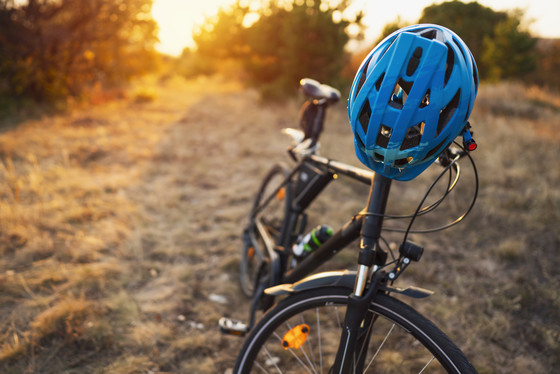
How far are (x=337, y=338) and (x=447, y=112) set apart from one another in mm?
1965

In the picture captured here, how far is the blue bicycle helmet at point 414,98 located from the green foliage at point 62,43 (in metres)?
10.0

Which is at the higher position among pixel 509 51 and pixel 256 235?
pixel 509 51

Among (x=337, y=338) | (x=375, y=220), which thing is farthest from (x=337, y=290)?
(x=337, y=338)

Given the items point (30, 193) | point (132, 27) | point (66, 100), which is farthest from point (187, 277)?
point (132, 27)

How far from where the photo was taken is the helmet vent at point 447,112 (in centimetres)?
99

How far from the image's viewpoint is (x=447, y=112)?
1008mm

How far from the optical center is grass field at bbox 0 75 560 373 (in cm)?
224

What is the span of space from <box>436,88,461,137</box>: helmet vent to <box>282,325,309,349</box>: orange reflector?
1112 millimetres

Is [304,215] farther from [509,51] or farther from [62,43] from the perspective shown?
[509,51]

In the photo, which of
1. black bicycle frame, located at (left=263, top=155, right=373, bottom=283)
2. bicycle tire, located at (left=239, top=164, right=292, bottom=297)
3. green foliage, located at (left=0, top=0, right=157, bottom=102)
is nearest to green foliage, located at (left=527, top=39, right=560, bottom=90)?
green foliage, located at (left=0, top=0, right=157, bottom=102)

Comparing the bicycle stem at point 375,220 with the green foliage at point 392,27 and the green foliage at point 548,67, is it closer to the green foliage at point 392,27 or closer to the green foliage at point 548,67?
the green foliage at point 392,27

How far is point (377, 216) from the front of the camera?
4.24 ft

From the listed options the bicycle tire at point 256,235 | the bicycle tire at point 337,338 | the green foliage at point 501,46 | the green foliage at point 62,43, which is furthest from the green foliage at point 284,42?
the green foliage at point 501,46

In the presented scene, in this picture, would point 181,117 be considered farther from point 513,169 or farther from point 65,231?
point 513,169
